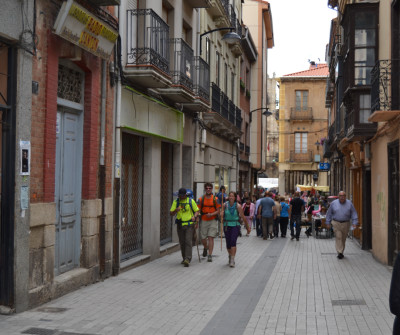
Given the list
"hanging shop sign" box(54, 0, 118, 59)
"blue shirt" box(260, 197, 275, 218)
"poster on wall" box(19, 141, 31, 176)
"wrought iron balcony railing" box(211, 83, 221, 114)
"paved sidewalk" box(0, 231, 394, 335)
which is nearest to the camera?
"paved sidewalk" box(0, 231, 394, 335)

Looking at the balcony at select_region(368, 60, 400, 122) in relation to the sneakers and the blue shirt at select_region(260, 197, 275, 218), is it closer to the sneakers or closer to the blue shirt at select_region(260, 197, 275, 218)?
the sneakers

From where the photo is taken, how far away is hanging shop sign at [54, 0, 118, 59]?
28.4 feet

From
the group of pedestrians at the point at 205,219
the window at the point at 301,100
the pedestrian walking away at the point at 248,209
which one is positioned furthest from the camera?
the window at the point at 301,100

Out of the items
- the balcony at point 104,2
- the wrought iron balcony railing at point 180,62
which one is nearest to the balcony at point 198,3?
the wrought iron balcony railing at point 180,62

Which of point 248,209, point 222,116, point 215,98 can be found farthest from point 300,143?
point 215,98

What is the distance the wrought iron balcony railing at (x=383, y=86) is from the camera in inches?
505

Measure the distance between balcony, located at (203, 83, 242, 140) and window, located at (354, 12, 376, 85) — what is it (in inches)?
225

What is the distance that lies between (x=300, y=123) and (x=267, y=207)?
103ft

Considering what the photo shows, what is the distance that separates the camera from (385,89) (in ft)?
42.1

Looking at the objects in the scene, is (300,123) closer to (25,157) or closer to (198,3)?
(198,3)

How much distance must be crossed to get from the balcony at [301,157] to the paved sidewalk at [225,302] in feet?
124

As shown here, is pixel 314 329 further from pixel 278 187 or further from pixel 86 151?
pixel 278 187

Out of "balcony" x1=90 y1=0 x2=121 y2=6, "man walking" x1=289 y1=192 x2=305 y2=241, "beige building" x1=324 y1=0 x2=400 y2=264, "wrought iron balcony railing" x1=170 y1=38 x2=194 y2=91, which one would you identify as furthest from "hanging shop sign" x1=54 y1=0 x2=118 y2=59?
"man walking" x1=289 y1=192 x2=305 y2=241

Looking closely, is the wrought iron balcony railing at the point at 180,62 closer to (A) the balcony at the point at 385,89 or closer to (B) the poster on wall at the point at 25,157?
(A) the balcony at the point at 385,89
